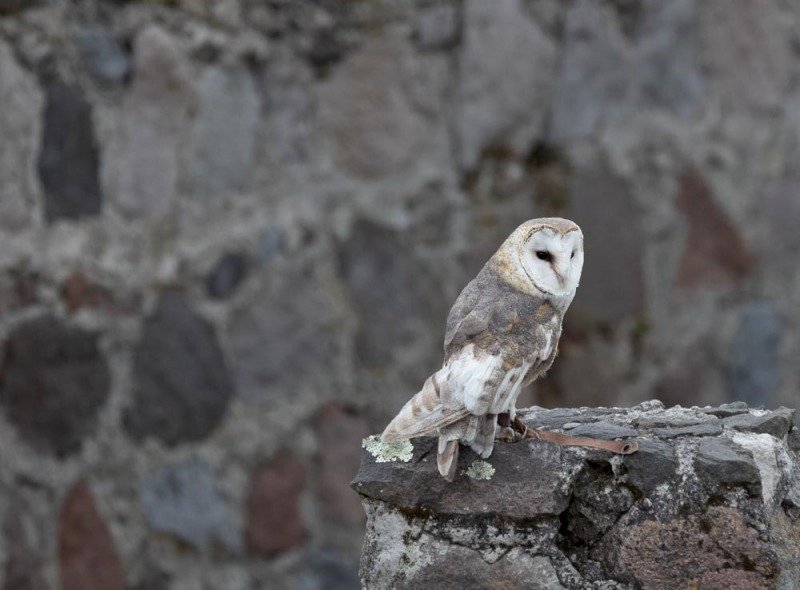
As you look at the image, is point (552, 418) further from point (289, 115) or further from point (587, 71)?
point (587, 71)

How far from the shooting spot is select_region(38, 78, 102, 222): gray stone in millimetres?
2502

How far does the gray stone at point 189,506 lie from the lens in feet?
8.81

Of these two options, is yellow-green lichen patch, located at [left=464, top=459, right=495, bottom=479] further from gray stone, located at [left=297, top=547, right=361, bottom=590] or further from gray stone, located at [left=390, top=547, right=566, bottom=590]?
gray stone, located at [left=297, top=547, right=361, bottom=590]

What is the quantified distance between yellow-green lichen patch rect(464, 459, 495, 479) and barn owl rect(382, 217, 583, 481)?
0.07ft

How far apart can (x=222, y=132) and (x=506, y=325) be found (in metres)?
1.45

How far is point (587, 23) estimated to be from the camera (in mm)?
2867

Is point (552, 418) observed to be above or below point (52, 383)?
above

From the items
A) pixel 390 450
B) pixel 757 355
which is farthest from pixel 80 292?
pixel 757 355

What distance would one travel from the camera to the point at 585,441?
1453 millimetres

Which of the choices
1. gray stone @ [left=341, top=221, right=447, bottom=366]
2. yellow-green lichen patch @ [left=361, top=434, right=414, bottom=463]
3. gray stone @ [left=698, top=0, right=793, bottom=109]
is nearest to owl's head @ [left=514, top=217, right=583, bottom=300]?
yellow-green lichen patch @ [left=361, top=434, right=414, bottom=463]

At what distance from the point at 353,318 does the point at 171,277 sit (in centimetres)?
47

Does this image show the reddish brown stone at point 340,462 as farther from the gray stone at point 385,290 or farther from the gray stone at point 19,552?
the gray stone at point 19,552

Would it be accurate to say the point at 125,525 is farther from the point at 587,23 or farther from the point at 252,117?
the point at 587,23

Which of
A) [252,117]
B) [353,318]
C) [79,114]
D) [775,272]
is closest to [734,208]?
[775,272]
